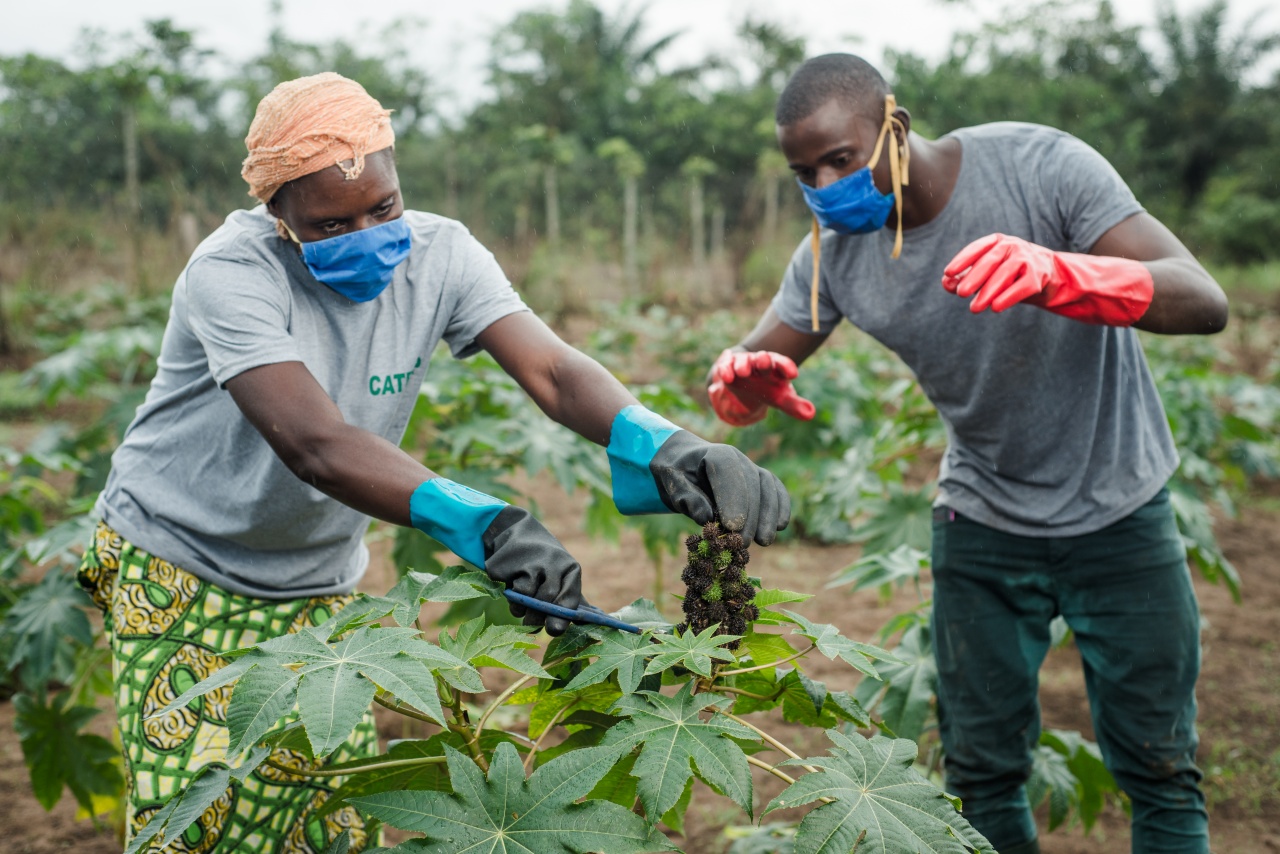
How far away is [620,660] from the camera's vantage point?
131cm

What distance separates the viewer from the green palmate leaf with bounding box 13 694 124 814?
2.74 metres

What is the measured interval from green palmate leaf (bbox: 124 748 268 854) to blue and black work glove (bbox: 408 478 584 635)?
0.39 metres

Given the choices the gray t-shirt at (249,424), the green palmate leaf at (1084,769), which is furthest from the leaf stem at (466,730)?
the green palmate leaf at (1084,769)

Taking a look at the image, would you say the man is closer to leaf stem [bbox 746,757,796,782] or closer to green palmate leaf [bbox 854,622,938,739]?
green palmate leaf [bbox 854,622,938,739]

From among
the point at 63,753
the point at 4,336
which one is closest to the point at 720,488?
the point at 63,753

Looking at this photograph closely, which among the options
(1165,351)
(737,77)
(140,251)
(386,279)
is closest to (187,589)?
(386,279)

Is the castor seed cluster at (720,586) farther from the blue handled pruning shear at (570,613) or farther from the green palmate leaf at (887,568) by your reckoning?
the green palmate leaf at (887,568)

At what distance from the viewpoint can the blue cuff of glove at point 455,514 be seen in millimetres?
1527

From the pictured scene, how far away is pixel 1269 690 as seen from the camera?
4129mm

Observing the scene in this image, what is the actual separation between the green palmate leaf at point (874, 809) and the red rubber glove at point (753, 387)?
1.10m

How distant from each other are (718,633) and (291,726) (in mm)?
568

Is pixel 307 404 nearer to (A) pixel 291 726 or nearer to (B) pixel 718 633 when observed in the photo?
(A) pixel 291 726

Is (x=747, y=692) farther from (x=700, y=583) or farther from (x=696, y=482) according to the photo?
(x=696, y=482)

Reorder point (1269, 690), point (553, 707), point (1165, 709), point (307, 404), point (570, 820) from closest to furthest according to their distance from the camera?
1. point (570, 820)
2. point (553, 707)
3. point (307, 404)
4. point (1165, 709)
5. point (1269, 690)
